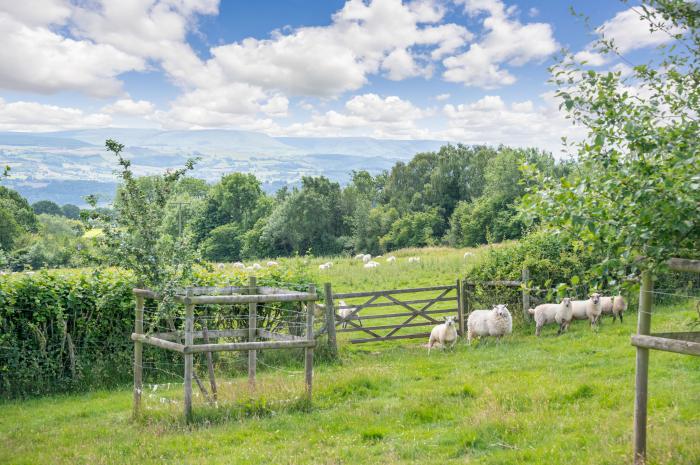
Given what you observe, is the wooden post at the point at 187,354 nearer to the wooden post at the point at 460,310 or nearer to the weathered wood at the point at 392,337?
the weathered wood at the point at 392,337

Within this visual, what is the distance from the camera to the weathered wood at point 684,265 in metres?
6.23

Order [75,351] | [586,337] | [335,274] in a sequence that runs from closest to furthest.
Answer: [75,351] < [586,337] < [335,274]

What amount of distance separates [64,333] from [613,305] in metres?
16.0

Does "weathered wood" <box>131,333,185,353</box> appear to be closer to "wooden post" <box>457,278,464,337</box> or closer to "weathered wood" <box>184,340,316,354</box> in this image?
"weathered wood" <box>184,340,316,354</box>

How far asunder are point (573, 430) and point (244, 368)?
31.3ft

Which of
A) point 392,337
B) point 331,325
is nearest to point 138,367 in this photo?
point 331,325

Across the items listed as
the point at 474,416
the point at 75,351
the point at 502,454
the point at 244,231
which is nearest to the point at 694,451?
the point at 502,454

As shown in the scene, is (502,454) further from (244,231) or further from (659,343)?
(244,231)

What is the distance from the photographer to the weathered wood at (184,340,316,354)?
1034 centimetres

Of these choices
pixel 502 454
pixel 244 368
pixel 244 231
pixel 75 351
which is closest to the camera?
pixel 502 454

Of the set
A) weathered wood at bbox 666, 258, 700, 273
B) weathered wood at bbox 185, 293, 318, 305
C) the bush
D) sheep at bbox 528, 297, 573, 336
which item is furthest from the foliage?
sheep at bbox 528, 297, 573, 336

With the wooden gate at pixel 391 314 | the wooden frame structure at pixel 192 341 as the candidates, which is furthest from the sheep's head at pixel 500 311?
the wooden frame structure at pixel 192 341

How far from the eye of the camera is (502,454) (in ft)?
25.9

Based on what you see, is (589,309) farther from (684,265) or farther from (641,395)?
(684,265)
